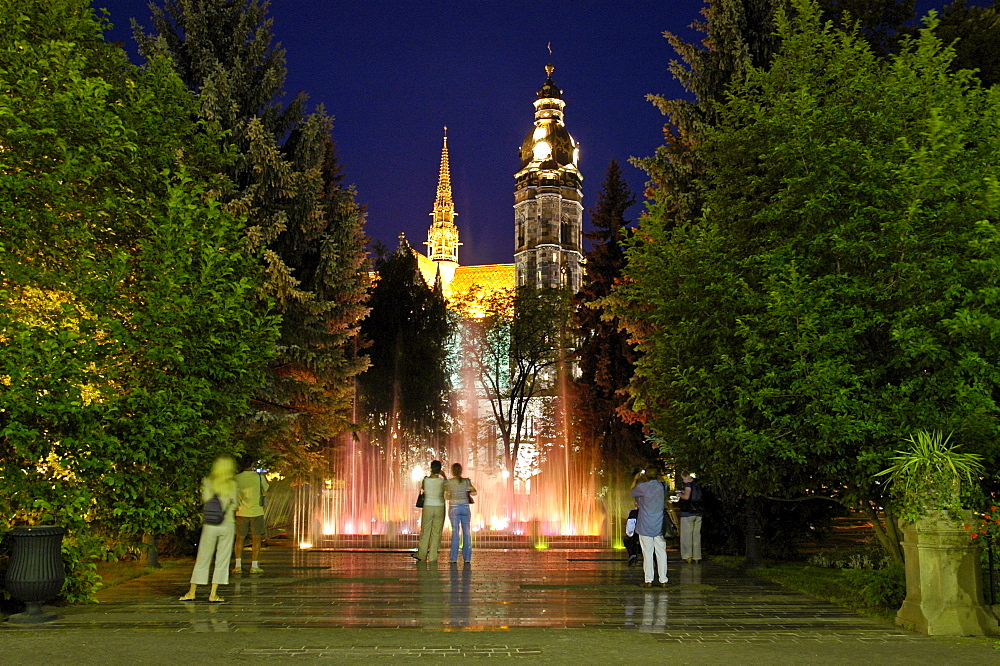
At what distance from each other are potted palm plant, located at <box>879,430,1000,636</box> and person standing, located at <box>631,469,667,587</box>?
4163 mm

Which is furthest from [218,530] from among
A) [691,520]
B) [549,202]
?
[549,202]

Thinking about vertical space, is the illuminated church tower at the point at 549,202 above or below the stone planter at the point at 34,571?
above

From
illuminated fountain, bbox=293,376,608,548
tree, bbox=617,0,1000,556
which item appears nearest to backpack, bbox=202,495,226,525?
tree, bbox=617,0,1000,556

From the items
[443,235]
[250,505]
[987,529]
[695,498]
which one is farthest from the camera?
[443,235]

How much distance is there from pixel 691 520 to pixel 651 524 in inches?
197

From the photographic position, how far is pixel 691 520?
62.8 ft

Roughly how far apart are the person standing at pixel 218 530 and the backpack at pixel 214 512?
0.03 metres

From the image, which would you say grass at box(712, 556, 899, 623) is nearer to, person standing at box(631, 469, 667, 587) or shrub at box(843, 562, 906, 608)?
shrub at box(843, 562, 906, 608)

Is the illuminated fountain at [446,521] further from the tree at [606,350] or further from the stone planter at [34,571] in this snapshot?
the stone planter at [34,571]

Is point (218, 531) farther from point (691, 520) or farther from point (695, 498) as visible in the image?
point (691, 520)

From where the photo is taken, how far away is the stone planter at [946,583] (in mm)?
10367

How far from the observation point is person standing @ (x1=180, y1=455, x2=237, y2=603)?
12.8 m

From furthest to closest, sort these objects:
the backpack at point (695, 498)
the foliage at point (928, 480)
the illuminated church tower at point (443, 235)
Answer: the illuminated church tower at point (443, 235) < the backpack at point (695, 498) < the foliage at point (928, 480)

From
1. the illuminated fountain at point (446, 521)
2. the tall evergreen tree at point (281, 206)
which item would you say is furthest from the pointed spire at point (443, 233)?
→ the tall evergreen tree at point (281, 206)
